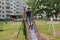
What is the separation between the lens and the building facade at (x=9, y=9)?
103m

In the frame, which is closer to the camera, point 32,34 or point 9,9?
point 32,34

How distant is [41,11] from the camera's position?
→ 180 ft

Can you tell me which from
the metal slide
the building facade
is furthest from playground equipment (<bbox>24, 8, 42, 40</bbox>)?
the building facade

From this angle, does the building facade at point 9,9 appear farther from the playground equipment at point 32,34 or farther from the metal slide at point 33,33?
the playground equipment at point 32,34

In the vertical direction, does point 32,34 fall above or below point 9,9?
above

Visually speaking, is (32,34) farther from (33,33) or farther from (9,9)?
(9,9)

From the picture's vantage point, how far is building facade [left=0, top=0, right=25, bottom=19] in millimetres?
103287

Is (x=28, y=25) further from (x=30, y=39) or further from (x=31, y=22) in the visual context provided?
(x=30, y=39)

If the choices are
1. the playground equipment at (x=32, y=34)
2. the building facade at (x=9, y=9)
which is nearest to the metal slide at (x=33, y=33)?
the playground equipment at (x=32, y=34)

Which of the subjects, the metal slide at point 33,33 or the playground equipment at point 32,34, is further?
the metal slide at point 33,33

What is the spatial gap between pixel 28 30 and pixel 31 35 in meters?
0.82

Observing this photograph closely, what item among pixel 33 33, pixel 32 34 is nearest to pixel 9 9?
pixel 33 33

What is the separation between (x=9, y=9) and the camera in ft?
351

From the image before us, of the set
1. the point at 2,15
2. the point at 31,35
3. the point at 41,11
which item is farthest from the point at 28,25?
the point at 2,15
